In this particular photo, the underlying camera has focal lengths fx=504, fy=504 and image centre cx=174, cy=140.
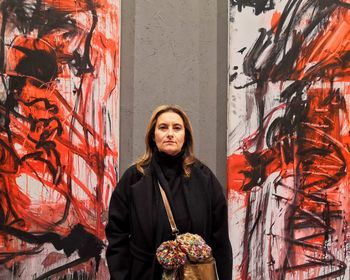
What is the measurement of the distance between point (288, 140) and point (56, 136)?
4.15 ft

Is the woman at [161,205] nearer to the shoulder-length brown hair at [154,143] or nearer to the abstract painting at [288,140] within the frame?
the shoulder-length brown hair at [154,143]

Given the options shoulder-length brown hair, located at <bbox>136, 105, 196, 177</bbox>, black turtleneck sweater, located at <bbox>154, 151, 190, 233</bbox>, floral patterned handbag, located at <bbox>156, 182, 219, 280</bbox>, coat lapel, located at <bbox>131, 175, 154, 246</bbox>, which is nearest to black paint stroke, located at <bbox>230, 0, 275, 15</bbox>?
shoulder-length brown hair, located at <bbox>136, 105, 196, 177</bbox>

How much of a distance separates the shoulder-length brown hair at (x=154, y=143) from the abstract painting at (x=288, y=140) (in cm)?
61

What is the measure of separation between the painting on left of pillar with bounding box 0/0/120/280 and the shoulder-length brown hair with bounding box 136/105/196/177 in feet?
1.86

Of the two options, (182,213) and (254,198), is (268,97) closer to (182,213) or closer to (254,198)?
(254,198)

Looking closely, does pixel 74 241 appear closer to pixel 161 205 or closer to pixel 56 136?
pixel 56 136

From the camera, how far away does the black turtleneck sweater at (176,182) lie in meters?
2.08

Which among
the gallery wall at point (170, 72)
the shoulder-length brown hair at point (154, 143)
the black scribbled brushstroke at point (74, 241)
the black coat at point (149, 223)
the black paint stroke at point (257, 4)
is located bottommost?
the black scribbled brushstroke at point (74, 241)

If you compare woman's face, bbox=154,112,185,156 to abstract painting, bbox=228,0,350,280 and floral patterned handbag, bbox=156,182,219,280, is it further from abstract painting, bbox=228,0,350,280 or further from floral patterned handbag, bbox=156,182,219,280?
abstract painting, bbox=228,0,350,280

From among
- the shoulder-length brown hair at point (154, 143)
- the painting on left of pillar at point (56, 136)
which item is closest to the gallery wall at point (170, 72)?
the painting on left of pillar at point (56, 136)

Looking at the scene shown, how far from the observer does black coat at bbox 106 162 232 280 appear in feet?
6.80

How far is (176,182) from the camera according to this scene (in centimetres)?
214

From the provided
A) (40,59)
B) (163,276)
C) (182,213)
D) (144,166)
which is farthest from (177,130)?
(40,59)

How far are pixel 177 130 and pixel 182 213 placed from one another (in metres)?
0.35
